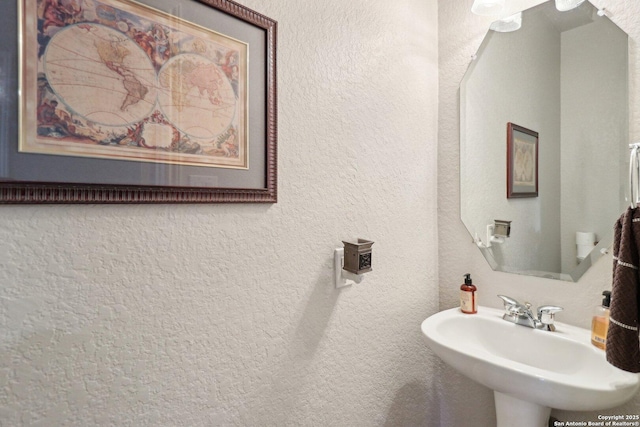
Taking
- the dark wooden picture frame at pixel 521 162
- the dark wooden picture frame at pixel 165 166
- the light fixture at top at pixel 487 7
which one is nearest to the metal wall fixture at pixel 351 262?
the dark wooden picture frame at pixel 165 166

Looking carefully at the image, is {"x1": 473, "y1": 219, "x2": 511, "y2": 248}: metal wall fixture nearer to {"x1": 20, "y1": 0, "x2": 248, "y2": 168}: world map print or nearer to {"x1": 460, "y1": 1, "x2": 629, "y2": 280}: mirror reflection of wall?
{"x1": 460, "y1": 1, "x2": 629, "y2": 280}: mirror reflection of wall

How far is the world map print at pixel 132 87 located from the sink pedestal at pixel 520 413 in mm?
1134

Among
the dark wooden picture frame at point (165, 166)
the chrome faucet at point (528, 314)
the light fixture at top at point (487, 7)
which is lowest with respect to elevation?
the chrome faucet at point (528, 314)

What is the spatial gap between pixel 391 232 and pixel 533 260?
0.55 meters

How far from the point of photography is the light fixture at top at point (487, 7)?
118cm

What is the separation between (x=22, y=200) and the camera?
530 mm

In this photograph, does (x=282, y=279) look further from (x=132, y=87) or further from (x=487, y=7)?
(x=487, y=7)

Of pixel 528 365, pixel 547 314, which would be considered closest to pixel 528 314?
pixel 547 314

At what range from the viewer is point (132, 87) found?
25.1 inches

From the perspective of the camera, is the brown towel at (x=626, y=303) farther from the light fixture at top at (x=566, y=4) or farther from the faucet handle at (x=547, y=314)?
the light fixture at top at (x=566, y=4)

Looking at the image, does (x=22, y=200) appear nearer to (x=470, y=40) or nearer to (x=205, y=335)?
(x=205, y=335)

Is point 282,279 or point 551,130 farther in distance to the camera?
point 551,130

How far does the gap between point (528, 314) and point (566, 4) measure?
1.13 meters

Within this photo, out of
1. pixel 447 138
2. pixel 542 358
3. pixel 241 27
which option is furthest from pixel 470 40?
pixel 542 358
